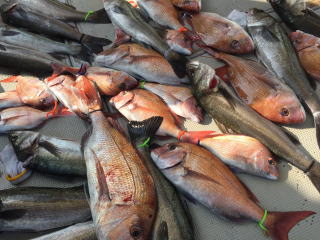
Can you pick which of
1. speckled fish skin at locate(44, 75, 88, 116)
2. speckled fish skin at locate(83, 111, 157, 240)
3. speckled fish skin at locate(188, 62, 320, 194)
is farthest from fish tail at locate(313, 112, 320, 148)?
speckled fish skin at locate(44, 75, 88, 116)

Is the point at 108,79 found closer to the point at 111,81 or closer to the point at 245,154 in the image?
the point at 111,81

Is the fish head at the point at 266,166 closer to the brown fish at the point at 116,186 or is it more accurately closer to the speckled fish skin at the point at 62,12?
the brown fish at the point at 116,186

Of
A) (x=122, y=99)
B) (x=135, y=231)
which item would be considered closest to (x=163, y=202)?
A: (x=135, y=231)

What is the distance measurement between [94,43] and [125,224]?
5.54 ft

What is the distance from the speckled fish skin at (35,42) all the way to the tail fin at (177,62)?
810 millimetres

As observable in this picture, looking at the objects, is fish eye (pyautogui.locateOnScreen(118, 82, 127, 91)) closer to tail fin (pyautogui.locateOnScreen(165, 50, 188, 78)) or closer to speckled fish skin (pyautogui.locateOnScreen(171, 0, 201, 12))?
tail fin (pyautogui.locateOnScreen(165, 50, 188, 78))

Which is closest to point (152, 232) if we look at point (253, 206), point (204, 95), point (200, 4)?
point (253, 206)

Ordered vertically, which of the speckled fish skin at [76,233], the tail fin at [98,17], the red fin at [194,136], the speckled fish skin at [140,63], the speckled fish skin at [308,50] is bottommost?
the speckled fish skin at [76,233]

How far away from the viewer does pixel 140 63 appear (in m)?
2.65

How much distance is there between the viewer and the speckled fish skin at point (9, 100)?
2.58m

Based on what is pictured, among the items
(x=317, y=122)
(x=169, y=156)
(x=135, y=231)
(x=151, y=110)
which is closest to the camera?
(x=135, y=231)

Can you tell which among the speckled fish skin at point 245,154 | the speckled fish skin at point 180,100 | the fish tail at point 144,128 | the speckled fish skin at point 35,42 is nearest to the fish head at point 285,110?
the speckled fish skin at point 245,154

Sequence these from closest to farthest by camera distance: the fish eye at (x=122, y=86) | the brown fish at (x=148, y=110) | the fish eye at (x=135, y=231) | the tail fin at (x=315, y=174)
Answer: the fish eye at (x=135, y=231) → the tail fin at (x=315, y=174) → the brown fish at (x=148, y=110) → the fish eye at (x=122, y=86)

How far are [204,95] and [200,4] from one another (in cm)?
103
